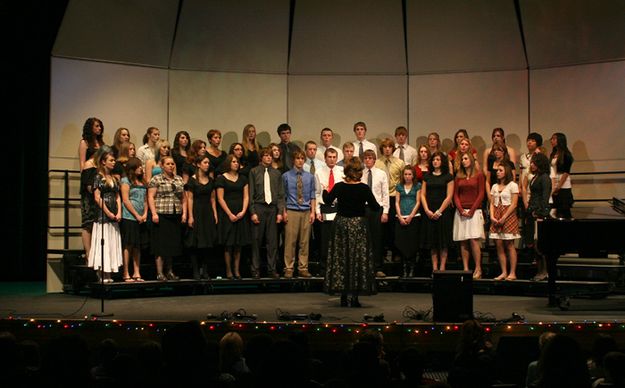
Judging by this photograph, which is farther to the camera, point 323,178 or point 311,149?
point 311,149

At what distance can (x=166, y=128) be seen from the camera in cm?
1346

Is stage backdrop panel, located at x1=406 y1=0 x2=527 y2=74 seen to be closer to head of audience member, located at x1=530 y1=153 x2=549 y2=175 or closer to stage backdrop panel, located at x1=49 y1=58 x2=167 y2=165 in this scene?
head of audience member, located at x1=530 y1=153 x2=549 y2=175

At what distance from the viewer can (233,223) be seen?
1140cm

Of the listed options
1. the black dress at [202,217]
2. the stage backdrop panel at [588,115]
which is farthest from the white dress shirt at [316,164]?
the stage backdrop panel at [588,115]

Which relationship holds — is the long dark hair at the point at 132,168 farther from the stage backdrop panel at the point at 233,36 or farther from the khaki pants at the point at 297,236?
the stage backdrop panel at the point at 233,36

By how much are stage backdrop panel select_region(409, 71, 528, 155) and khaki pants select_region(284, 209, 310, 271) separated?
3.12 meters

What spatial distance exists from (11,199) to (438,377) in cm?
811

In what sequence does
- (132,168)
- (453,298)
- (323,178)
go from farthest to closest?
(323,178) → (132,168) → (453,298)

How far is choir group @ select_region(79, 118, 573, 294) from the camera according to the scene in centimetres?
1090

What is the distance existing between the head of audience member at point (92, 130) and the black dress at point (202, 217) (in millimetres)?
1390

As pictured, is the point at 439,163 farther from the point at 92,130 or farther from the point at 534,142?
the point at 92,130

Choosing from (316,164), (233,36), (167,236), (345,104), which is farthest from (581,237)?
(233,36)

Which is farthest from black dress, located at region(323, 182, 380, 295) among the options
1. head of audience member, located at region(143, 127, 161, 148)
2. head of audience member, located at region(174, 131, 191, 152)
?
head of audience member, located at region(143, 127, 161, 148)

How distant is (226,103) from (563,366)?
10.2 metres
